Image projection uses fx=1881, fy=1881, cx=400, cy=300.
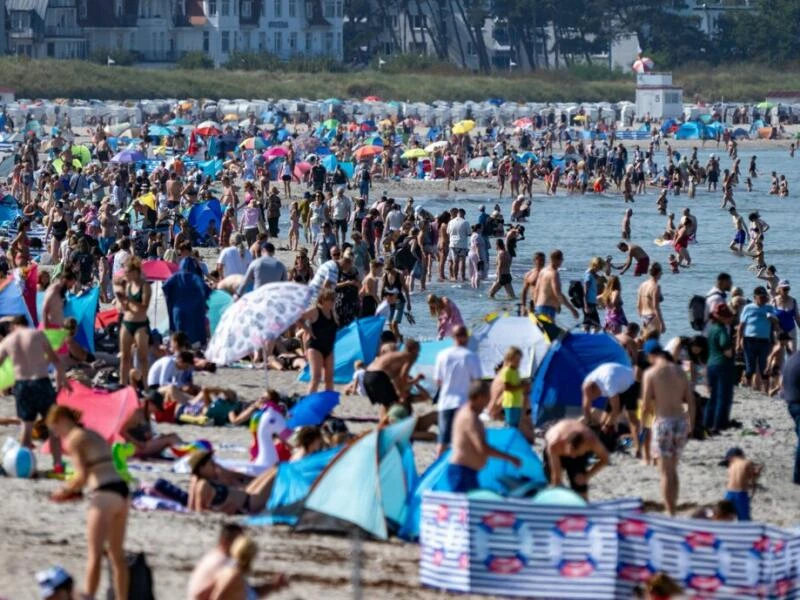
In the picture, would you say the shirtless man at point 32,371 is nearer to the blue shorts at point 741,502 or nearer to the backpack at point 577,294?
the blue shorts at point 741,502

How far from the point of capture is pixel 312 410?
44.5 feet

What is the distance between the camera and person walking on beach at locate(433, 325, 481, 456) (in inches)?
501

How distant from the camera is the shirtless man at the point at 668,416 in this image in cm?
1209

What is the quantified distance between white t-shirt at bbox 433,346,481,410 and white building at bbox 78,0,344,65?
85472mm

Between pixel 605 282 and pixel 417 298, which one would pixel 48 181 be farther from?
pixel 605 282

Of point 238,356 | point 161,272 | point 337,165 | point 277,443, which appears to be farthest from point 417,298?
point 337,165

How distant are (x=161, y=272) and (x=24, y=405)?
5.88 meters

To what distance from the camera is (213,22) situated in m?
98.1

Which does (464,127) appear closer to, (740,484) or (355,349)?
(355,349)

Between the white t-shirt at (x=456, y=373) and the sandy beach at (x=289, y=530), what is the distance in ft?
2.03

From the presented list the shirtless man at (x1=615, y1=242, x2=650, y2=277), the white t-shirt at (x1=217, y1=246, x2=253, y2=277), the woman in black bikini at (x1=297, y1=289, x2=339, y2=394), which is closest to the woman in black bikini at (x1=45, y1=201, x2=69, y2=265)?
the white t-shirt at (x1=217, y1=246, x2=253, y2=277)

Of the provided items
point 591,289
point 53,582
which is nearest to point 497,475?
point 53,582

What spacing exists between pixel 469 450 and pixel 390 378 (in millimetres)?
3820

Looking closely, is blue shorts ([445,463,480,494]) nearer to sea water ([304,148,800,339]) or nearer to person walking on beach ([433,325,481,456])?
person walking on beach ([433,325,481,456])
